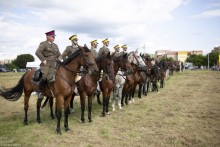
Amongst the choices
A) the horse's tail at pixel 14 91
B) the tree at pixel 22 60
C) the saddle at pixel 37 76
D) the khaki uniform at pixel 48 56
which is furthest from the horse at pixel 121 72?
the tree at pixel 22 60

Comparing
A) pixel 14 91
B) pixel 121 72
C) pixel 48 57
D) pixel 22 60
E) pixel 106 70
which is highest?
pixel 22 60

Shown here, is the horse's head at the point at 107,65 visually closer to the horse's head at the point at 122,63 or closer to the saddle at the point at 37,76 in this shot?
the horse's head at the point at 122,63

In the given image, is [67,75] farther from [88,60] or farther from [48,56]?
[48,56]

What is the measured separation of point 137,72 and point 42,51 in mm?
7770

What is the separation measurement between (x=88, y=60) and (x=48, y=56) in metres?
1.71

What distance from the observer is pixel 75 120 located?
35.4 ft

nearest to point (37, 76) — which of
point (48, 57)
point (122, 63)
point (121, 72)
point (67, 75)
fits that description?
point (48, 57)

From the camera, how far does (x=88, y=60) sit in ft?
28.5

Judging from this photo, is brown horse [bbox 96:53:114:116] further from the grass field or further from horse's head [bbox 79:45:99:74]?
horse's head [bbox 79:45:99:74]

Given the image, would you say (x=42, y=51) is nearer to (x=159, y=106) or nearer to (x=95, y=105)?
(x=95, y=105)

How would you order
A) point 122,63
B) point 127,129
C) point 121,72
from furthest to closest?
point 121,72 → point 122,63 → point 127,129

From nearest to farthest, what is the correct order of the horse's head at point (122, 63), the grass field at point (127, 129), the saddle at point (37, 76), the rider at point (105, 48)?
1. the grass field at point (127, 129)
2. the saddle at point (37, 76)
3. the horse's head at point (122, 63)
4. the rider at point (105, 48)

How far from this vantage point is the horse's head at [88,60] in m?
8.67

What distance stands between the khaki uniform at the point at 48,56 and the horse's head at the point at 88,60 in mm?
1125
